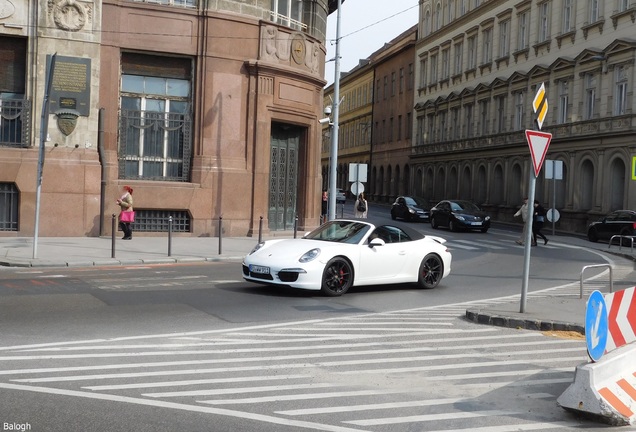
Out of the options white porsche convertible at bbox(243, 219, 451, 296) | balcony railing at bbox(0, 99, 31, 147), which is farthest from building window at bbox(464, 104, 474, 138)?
white porsche convertible at bbox(243, 219, 451, 296)

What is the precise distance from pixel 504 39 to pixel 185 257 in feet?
126

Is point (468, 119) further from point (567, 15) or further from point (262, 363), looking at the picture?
point (262, 363)

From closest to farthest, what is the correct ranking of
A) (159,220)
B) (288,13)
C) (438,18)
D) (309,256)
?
(309,256) → (159,220) → (288,13) → (438,18)

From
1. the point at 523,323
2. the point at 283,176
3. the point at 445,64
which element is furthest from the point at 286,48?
the point at 445,64

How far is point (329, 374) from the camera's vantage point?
7.41 metres

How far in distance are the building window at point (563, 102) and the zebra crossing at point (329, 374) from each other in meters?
36.0

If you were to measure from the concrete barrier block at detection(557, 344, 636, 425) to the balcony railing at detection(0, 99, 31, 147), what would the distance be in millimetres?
20168

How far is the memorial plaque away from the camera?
23.5 m

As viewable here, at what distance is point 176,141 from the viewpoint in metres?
25.8

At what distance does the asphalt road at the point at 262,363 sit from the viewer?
235 inches

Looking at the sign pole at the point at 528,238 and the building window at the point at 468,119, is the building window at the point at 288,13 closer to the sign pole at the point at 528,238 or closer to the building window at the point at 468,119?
the sign pole at the point at 528,238

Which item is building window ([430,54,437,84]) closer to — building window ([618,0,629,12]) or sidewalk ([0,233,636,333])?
building window ([618,0,629,12])

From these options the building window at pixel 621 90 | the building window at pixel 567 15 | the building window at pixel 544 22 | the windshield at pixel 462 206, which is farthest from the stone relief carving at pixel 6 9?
the building window at pixel 544 22

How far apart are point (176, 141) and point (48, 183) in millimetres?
4382
